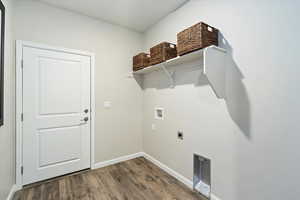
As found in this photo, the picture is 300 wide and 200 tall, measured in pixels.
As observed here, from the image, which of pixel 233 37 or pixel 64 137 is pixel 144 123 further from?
pixel 233 37

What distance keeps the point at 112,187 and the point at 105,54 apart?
7.21ft

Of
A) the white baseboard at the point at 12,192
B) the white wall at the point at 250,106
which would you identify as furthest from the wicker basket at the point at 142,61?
the white baseboard at the point at 12,192

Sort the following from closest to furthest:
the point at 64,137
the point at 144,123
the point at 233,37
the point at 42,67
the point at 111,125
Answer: the point at 233,37
the point at 42,67
the point at 64,137
the point at 111,125
the point at 144,123

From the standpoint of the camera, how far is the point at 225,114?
5.12 ft

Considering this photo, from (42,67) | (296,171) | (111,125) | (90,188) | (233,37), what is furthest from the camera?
(111,125)

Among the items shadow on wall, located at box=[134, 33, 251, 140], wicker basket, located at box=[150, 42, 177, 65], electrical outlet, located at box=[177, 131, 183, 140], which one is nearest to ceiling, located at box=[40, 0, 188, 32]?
wicker basket, located at box=[150, 42, 177, 65]

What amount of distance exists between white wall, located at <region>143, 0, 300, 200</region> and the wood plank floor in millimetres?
338

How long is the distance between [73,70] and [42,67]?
0.41 metres

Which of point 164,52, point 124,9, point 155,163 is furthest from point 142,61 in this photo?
point 155,163

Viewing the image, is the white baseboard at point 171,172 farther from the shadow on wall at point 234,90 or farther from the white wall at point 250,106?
the shadow on wall at point 234,90

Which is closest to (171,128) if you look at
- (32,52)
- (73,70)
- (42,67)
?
(73,70)

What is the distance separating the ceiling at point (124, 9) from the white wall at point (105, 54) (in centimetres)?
13

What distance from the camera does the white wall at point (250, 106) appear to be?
1.13m

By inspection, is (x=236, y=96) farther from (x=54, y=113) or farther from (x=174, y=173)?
(x=54, y=113)
